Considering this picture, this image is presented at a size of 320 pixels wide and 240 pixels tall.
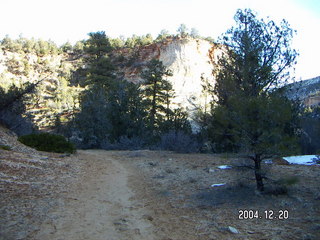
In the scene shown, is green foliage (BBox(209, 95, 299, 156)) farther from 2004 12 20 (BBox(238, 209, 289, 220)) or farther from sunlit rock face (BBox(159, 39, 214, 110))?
sunlit rock face (BBox(159, 39, 214, 110))

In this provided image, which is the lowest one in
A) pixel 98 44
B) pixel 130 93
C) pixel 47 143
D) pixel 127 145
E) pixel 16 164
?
pixel 16 164

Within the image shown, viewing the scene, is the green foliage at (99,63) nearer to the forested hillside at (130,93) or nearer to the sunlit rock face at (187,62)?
the forested hillside at (130,93)

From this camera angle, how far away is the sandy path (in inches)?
151

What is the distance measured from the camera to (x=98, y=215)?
4.66 metres

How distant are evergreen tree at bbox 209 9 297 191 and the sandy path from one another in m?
2.67

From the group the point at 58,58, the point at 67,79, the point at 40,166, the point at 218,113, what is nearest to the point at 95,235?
the point at 218,113

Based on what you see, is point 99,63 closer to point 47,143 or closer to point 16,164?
point 47,143

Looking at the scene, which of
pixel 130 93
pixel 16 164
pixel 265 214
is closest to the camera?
pixel 265 214

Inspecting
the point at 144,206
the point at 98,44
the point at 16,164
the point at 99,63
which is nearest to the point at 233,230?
the point at 144,206

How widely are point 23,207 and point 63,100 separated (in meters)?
46.3

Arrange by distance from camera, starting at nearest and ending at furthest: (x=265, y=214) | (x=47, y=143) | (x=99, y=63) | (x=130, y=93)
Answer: (x=265, y=214) < (x=47, y=143) < (x=130, y=93) < (x=99, y=63)

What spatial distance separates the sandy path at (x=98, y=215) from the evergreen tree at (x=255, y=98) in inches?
105

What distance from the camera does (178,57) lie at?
50.5 metres

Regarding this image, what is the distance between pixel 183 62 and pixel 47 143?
39814mm
